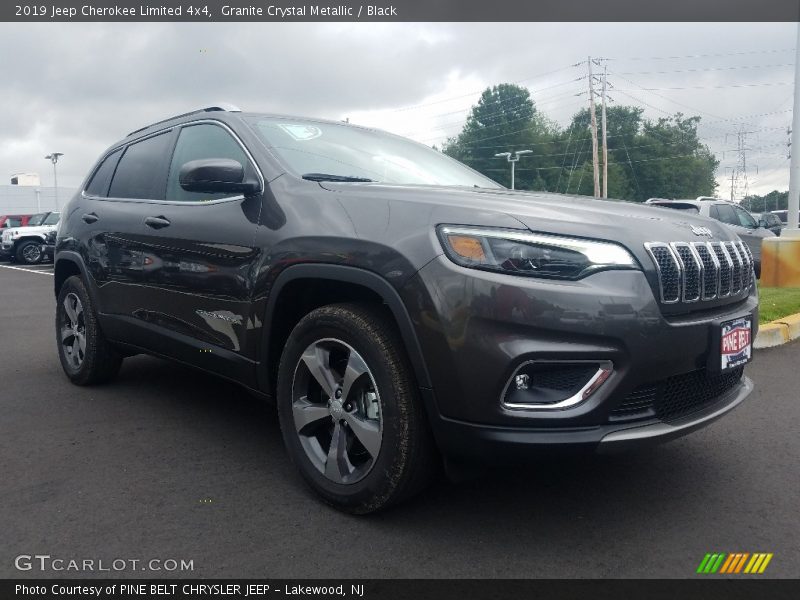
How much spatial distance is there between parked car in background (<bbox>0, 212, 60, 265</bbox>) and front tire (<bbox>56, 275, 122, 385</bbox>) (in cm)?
2189

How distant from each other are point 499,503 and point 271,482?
1.01 m

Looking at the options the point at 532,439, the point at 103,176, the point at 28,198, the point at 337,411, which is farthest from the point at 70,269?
the point at 28,198

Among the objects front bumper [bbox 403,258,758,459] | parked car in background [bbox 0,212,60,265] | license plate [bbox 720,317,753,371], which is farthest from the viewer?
parked car in background [bbox 0,212,60,265]

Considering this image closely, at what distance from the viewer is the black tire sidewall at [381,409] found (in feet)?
8.29

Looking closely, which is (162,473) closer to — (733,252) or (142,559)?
(142,559)

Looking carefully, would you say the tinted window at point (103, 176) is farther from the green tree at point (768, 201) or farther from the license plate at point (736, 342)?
the green tree at point (768, 201)

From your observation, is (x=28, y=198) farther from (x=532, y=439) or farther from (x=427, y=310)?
(x=532, y=439)

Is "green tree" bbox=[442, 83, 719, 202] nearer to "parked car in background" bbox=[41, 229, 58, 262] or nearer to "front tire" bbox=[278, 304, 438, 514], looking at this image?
"parked car in background" bbox=[41, 229, 58, 262]

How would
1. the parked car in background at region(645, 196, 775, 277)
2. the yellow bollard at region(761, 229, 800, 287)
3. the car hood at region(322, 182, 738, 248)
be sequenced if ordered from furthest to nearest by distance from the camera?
the parked car in background at region(645, 196, 775, 277) → the yellow bollard at region(761, 229, 800, 287) → the car hood at region(322, 182, 738, 248)

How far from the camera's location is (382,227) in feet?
8.62

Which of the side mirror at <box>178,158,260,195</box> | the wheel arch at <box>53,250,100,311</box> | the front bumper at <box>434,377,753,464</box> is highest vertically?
the side mirror at <box>178,158,260,195</box>

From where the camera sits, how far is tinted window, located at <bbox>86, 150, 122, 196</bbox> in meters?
4.76

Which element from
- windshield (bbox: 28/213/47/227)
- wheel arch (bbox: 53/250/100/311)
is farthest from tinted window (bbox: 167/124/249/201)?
windshield (bbox: 28/213/47/227)

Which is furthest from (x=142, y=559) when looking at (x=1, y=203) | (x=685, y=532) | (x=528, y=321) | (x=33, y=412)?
(x=1, y=203)
